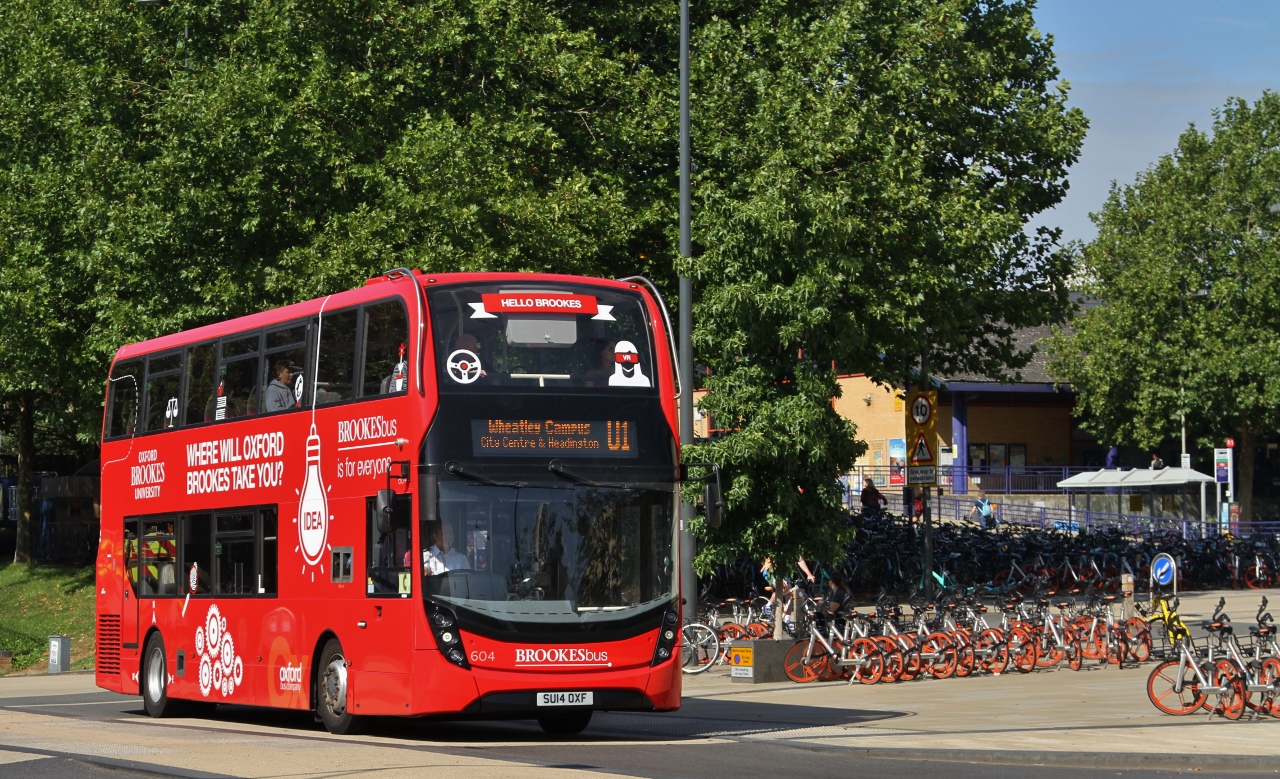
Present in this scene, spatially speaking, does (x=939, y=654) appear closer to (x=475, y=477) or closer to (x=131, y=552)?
(x=475, y=477)

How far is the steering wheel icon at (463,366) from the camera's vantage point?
13516 millimetres

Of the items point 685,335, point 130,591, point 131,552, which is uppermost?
point 685,335

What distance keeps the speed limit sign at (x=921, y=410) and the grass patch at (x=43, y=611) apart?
56.3 feet

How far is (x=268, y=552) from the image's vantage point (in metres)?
15.9

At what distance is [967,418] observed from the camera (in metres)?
57.4

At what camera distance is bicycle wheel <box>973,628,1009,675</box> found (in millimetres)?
20453

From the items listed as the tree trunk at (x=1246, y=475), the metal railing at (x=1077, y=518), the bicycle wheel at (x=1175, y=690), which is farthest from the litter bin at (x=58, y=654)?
the tree trunk at (x=1246, y=475)

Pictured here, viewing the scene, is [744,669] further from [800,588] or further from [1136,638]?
[1136,638]

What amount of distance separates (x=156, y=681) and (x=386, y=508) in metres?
6.42

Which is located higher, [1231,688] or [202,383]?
[202,383]

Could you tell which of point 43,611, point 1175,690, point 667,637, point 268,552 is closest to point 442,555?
point 667,637

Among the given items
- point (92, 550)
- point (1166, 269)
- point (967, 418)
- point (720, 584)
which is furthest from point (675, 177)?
point (967, 418)

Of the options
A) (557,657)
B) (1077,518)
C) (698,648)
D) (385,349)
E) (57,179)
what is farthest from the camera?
(1077,518)

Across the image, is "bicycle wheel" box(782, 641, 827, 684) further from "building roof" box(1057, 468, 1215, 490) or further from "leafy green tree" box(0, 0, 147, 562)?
"building roof" box(1057, 468, 1215, 490)
